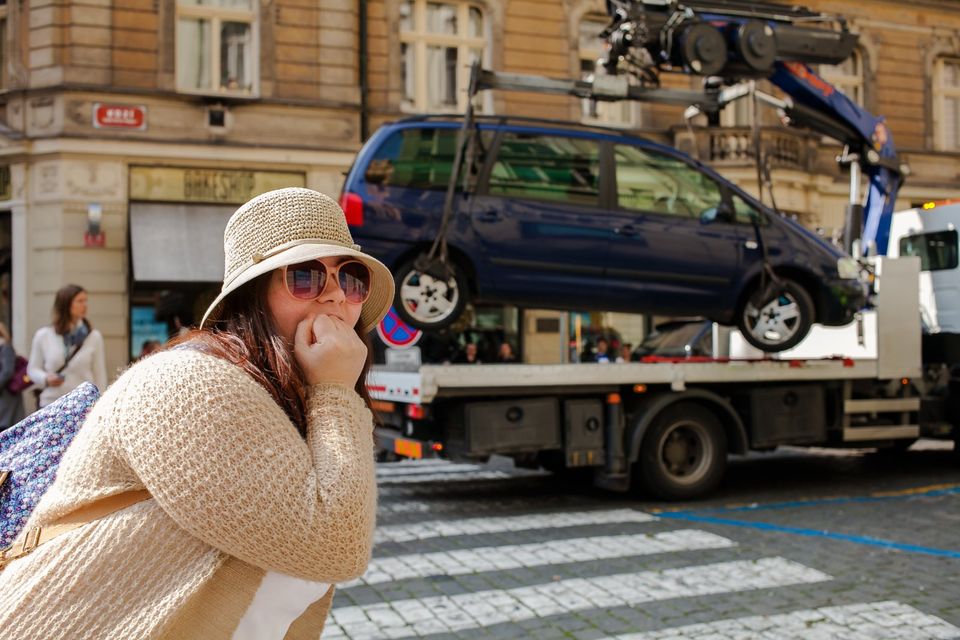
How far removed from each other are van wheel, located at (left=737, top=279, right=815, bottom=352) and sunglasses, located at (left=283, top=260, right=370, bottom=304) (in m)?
7.56

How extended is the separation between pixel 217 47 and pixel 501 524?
40.7 ft

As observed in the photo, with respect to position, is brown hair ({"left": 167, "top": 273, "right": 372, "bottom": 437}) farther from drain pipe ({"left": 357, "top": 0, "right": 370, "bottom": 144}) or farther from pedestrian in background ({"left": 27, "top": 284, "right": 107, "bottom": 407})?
drain pipe ({"left": 357, "top": 0, "right": 370, "bottom": 144})

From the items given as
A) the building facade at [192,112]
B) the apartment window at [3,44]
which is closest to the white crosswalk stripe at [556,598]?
the building facade at [192,112]

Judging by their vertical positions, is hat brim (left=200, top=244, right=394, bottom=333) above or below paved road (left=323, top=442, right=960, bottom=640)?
above

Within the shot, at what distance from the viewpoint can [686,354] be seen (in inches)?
431

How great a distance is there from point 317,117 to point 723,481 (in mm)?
10741

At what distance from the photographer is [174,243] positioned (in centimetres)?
Result: 1627

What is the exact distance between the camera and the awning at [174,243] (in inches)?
632

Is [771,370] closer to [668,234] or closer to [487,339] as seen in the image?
[668,234]

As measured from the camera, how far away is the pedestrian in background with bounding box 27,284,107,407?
7641 millimetres

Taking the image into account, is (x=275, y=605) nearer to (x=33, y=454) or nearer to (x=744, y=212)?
(x=33, y=454)

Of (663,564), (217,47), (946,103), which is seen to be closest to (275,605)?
(663,564)

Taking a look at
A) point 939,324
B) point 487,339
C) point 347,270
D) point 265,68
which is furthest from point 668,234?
point 265,68

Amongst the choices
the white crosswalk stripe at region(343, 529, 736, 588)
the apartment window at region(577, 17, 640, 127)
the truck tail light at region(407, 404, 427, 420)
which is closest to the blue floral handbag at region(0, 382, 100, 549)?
the white crosswalk stripe at region(343, 529, 736, 588)
